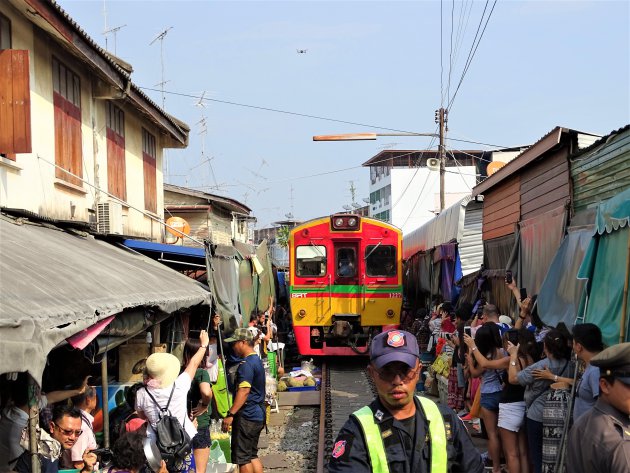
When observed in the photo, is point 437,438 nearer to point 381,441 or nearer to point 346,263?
point 381,441

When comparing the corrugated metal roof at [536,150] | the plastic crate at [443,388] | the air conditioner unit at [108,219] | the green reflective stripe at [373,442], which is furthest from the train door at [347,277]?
the green reflective stripe at [373,442]

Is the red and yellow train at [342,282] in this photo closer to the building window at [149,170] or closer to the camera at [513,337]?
the building window at [149,170]

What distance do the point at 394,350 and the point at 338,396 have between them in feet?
35.1

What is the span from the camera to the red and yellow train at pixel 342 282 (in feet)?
53.2

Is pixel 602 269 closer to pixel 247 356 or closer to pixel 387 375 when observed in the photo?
pixel 247 356

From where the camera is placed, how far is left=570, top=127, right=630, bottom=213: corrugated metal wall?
7.39 metres

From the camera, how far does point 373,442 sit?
2.80 meters

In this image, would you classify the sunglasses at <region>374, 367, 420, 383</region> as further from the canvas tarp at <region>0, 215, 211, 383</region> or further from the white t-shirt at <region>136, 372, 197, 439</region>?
the white t-shirt at <region>136, 372, 197, 439</region>

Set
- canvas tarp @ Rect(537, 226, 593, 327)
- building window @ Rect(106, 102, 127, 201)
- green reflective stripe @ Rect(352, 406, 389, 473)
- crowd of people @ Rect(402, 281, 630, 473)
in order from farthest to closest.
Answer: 1. building window @ Rect(106, 102, 127, 201)
2. canvas tarp @ Rect(537, 226, 593, 327)
3. crowd of people @ Rect(402, 281, 630, 473)
4. green reflective stripe @ Rect(352, 406, 389, 473)

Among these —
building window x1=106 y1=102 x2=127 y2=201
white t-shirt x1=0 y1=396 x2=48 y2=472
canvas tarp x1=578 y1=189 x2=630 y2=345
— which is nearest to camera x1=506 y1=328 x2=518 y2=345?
canvas tarp x1=578 y1=189 x2=630 y2=345

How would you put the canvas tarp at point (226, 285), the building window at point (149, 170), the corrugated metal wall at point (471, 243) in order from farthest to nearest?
the corrugated metal wall at point (471, 243) < the building window at point (149, 170) < the canvas tarp at point (226, 285)

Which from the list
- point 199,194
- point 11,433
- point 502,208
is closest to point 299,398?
point 502,208

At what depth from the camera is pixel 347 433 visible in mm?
2838

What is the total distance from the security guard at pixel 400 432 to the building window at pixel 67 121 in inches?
276
